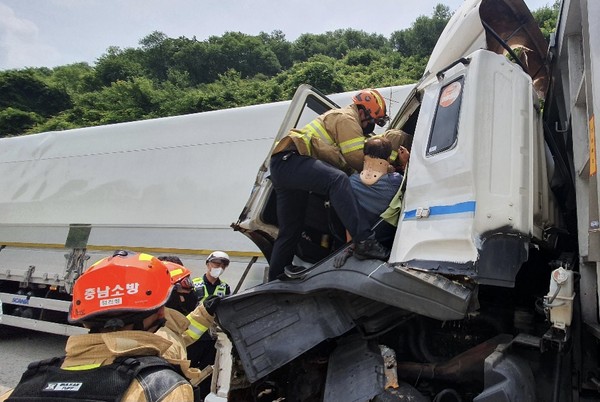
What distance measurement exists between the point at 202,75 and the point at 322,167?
45.1 meters

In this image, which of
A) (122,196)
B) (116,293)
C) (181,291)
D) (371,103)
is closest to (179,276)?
(181,291)

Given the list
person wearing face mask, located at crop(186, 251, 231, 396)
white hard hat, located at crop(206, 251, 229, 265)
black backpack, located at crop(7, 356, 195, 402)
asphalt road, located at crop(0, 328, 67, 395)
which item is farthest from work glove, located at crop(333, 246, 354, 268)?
asphalt road, located at crop(0, 328, 67, 395)

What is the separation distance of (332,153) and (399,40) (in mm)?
46553

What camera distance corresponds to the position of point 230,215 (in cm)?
497

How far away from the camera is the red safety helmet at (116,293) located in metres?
1.50

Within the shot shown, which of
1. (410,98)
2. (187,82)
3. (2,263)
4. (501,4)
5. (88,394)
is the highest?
(187,82)

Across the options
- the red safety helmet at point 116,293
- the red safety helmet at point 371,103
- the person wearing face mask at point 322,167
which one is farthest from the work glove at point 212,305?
the red safety helmet at point 371,103

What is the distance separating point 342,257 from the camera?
2.46 m

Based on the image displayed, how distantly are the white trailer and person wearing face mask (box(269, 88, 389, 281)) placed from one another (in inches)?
55.7

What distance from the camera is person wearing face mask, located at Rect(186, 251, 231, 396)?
13.8 ft

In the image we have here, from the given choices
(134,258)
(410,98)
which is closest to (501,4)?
(410,98)

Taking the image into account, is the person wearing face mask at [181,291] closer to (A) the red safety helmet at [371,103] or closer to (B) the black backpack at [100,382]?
(A) the red safety helmet at [371,103]

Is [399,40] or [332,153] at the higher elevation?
[399,40]

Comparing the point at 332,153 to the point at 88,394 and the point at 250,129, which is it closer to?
the point at 88,394
